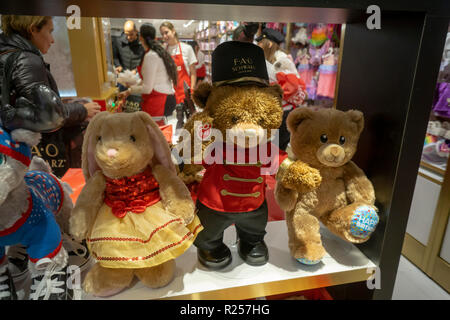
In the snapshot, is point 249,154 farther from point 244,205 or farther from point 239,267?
point 239,267

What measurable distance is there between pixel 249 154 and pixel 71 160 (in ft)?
2.85

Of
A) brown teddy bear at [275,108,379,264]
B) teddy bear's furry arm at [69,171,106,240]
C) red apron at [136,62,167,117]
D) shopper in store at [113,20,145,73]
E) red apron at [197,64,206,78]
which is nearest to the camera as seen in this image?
teddy bear's furry arm at [69,171,106,240]

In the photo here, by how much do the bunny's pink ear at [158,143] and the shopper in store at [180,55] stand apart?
5.21 feet

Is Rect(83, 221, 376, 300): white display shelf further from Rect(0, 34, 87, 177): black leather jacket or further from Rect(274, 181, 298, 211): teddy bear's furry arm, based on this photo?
Rect(0, 34, 87, 177): black leather jacket

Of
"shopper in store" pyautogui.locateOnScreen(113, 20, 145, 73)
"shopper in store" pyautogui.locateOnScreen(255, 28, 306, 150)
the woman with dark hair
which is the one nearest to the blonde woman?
"shopper in store" pyautogui.locateOnScreen(255, 28, 306, 150)

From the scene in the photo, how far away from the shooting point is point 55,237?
2.33 feet

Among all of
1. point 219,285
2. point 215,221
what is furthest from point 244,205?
point 219,285

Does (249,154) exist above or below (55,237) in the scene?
above

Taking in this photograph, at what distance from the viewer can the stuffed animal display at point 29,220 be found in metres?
0.61

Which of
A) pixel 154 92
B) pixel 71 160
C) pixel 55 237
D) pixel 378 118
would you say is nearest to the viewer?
pixel 55 237

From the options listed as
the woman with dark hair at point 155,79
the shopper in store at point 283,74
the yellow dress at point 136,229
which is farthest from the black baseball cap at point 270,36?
the yellow dress at point 136,229

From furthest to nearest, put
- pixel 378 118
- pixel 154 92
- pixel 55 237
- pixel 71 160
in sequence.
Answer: pixel 154 92 < pixel 71 160 < pixel 378 118 < pixel 55 237

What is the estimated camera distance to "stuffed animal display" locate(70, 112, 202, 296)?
68 cm
